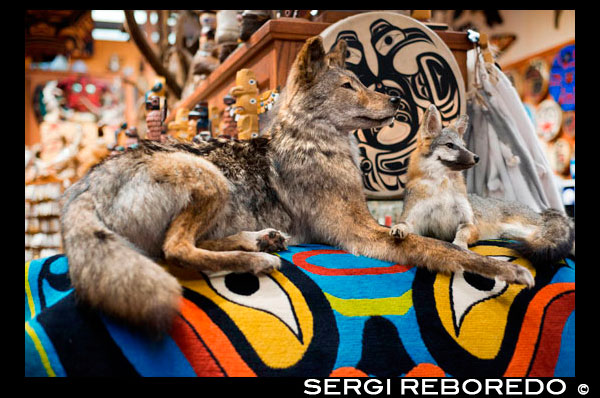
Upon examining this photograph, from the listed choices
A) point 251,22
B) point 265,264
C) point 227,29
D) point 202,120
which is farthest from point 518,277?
point 227,29

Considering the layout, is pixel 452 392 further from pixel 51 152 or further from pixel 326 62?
pixel 51 152

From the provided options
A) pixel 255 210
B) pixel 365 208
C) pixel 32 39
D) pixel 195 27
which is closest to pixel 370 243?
pixel 365 208

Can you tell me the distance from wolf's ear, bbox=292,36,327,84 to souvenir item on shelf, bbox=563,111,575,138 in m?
2.74

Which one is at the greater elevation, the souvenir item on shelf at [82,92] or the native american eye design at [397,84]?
the souvenir item on shelf at [82,92]

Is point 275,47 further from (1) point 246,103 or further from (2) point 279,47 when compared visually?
(1) point 246,103

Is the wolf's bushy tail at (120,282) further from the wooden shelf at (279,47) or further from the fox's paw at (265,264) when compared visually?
the wooden shelf at (279,47)

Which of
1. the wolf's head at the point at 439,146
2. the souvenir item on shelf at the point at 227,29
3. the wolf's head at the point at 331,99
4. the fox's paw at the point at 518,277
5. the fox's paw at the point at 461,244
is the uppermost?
the souvenir item on shelf at the point at 227,29

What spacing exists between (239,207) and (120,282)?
0.56 meters

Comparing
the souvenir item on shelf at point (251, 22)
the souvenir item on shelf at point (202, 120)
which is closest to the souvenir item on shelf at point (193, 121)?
the souvenir item on shelf at point (202, 120)

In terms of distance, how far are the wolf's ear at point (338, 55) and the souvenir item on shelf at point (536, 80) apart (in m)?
2.53

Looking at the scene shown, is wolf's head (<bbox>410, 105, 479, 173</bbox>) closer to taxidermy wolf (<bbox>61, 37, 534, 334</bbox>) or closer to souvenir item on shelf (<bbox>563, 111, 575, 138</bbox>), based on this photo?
taxidermy wolf (<bbox>61, 37, 534, 334</bbox>)

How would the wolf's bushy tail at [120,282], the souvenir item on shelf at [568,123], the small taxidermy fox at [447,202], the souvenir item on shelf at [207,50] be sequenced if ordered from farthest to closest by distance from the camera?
the souvenir item on shelf at [568,123] < the souvenir item on shelf at [207,50] < the small taxidermy fox at [447,202] < the wolf's bushy tail at [120,282]

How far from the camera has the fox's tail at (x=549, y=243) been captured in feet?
5.44

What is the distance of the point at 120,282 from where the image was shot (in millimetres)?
1226
